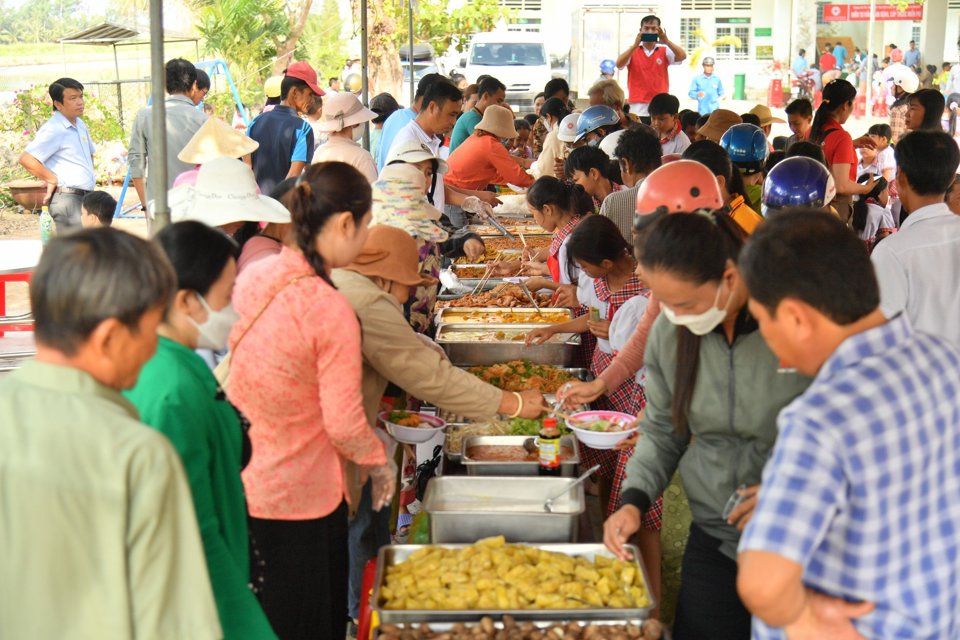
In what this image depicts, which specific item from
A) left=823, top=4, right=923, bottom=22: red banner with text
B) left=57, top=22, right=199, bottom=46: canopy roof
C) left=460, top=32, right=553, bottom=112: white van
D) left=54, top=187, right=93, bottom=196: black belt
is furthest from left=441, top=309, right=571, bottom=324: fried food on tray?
left=823, top=4, right=923, bottom=22: red banner with text

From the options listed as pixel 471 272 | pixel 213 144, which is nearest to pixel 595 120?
pixel 471 272

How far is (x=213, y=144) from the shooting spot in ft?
15.8

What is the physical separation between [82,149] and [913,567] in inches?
265

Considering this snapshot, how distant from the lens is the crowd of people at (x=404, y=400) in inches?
56.2

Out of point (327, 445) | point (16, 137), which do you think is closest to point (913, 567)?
point (327, 445)

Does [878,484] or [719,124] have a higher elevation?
[719,124]

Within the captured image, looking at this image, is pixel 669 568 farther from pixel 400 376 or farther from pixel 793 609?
pixel 793 609

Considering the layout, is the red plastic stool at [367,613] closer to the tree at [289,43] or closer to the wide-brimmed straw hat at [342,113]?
the wide-brimmed straw hat at [342,113]

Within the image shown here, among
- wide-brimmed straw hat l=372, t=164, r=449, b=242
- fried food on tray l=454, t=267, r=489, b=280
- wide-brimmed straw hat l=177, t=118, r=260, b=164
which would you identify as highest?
wide-brimmed straw hat l=177, t=118, r=260, b=164

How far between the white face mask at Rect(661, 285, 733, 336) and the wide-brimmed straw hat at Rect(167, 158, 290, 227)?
5.45ft

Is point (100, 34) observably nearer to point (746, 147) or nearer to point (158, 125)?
point (746, 147)

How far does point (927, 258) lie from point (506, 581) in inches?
73.6

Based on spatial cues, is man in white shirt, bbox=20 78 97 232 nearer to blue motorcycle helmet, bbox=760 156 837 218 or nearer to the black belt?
the black belt

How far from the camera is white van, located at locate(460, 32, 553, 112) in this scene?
18.1 metres
